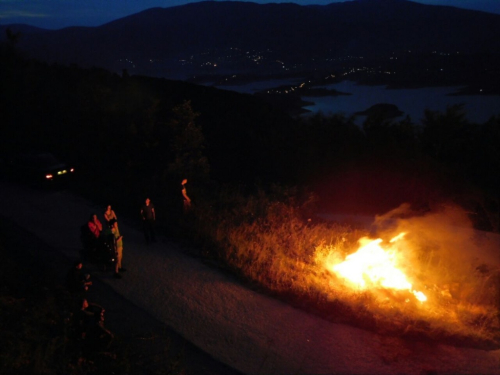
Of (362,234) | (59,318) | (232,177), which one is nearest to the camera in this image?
(59,318)

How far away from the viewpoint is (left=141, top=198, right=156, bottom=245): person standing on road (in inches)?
422

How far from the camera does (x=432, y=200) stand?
1645 cm

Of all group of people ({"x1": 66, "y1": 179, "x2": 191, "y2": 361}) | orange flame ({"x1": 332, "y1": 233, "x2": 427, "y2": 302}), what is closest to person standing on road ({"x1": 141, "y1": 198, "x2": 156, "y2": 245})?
group of people ({"x1": 66, "y1": 179, "x2": 191, "y2": 361})

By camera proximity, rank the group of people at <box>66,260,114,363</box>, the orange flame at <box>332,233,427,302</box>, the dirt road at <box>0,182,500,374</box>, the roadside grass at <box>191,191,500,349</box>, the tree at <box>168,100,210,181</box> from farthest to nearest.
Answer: the tree at <box>168,100,210,181</box>
the orange flame at <box>332,233,427,302</box>
the roadside grass at <box>191,191,500,349</box>
the dirt road at <box>0,182,500,374</box>
the group of people at <box>66,260,114,363</box>

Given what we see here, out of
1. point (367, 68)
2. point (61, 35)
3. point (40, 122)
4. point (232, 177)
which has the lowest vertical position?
point (232, 177)

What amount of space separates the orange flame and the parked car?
11.1 metres

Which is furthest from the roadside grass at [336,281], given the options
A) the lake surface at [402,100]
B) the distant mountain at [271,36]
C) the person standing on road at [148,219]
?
the distant mountain at [271,36]

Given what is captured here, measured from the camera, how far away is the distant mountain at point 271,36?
7662cm

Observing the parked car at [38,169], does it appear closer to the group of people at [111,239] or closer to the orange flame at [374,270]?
the group of people at [111,239]

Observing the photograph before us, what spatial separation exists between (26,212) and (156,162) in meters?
7.21

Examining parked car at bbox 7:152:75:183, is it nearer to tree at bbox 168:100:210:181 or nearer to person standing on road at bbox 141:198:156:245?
tree at bbox 168:100:210:181

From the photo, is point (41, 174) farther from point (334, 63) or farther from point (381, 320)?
point (334, 63)

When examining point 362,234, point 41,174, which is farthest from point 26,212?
point 362,234

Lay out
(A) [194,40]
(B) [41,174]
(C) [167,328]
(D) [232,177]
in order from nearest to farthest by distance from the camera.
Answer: (C) [167,328], (B) [41,174], (D) [232,177], (A) [194,40]
